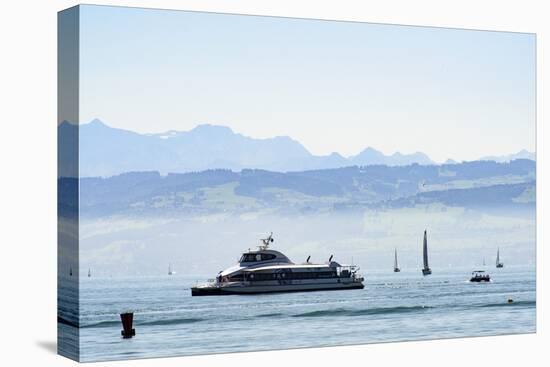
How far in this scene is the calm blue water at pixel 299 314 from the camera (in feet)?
72.3

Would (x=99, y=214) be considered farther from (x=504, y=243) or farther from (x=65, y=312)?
(x=504, y=243)

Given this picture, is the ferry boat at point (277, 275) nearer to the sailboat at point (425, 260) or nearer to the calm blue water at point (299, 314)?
the calm blue water at point (299, 314)

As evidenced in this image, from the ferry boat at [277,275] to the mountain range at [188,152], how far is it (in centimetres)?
124

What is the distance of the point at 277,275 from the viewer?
24.2m

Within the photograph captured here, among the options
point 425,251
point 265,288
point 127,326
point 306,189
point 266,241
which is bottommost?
point 127,326

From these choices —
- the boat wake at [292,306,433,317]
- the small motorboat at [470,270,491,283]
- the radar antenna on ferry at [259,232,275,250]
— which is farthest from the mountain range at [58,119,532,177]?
the small motorboat at [470,270,491,283]

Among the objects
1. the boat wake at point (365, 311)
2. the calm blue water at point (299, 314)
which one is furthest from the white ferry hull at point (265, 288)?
the boat wake at point (365, 311)

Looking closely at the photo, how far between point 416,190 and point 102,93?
574 centimetres

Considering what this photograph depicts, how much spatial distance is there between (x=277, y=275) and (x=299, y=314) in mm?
765

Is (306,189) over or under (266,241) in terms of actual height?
over

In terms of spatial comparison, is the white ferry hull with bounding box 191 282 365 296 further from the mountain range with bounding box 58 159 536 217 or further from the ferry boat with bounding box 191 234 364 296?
the mountain range with bounding box 58 159 536 217

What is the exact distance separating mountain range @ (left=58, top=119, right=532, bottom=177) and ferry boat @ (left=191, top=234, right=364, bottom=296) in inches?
49.0

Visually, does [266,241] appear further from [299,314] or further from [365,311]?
[365,311]

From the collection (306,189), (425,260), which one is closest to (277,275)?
(306,189)
